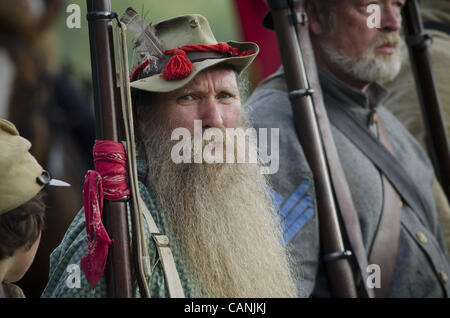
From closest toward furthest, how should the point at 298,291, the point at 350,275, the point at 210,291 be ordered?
the point at 210,291
the point at 298,291
the point at 350,275

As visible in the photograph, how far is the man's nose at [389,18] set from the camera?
241 cm

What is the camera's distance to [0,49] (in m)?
2.80

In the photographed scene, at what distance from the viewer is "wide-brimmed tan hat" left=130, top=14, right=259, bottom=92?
66.4 inches

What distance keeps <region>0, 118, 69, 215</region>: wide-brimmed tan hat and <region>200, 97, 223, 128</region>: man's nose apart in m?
0.39

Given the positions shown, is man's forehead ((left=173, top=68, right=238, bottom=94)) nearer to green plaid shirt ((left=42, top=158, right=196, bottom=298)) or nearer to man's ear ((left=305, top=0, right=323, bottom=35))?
green plaid shirt ((left=42, top=158, right=196, bottom=298))

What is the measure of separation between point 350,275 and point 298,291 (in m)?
0.24

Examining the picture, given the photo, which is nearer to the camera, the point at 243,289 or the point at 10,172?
the point at 10,172

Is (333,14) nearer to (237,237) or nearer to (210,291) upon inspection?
(237,237)

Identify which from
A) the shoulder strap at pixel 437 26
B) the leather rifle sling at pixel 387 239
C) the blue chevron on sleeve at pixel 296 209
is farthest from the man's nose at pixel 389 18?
the shoulder strap at pixel 437 26

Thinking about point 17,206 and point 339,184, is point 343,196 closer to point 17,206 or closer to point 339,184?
point 339,184

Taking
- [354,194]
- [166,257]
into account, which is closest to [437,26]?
[354,194]

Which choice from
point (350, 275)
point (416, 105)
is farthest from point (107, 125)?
point (416, 105)

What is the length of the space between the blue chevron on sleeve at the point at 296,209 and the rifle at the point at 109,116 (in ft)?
2.11

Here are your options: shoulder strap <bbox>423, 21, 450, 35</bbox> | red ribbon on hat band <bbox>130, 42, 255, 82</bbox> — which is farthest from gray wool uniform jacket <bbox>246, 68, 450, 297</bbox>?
shoulder strap <bbox>423, 21, 450, 35</bbox>
